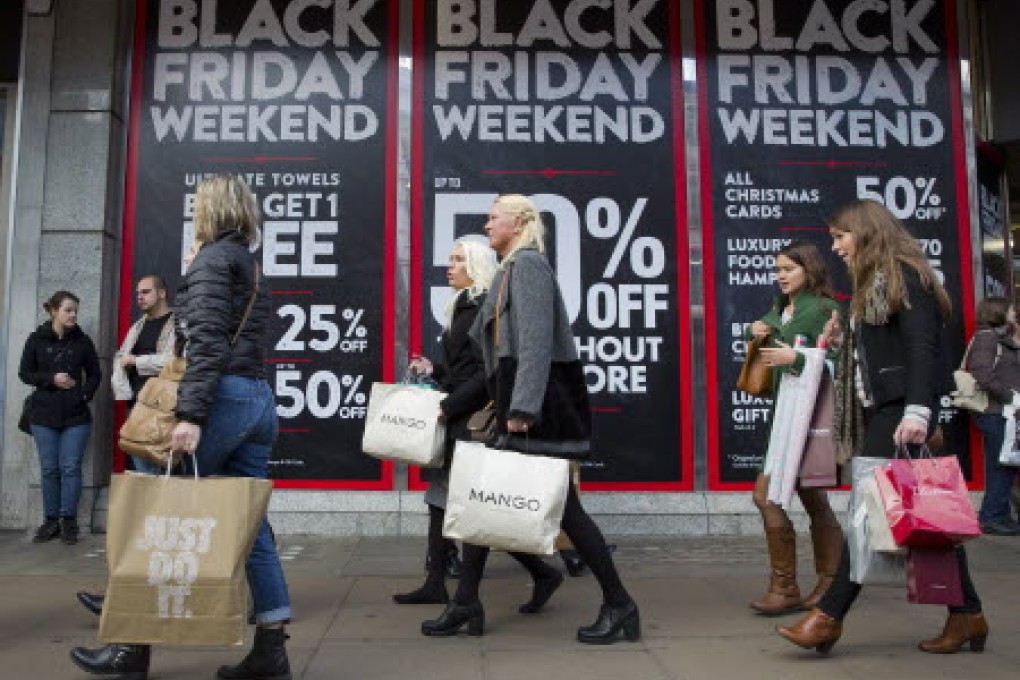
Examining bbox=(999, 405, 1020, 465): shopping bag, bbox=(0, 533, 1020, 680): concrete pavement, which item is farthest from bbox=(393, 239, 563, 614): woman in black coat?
bbox=(999, 405, 1020, 465): shopping bag

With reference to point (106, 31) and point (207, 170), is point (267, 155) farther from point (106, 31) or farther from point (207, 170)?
point (106, 31)

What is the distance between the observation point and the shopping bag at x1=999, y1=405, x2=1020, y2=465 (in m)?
6.95

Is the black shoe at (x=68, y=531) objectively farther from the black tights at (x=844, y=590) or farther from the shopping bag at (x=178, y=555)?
the black tights at (x=844, y=590)

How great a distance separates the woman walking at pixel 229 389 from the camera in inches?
128

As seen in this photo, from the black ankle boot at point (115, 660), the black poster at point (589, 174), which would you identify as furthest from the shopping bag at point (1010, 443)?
the black ankle boot at point (115, 660)

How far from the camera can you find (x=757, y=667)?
364 centimetres

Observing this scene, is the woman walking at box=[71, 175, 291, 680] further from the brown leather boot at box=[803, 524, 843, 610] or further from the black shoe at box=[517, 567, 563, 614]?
the brown leather boot at box=[803, 524, 843, 610]

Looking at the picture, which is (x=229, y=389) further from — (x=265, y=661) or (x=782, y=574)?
(x=782, y=574)

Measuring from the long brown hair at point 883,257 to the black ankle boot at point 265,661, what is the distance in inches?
104

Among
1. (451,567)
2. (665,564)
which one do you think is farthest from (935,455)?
(451,567)

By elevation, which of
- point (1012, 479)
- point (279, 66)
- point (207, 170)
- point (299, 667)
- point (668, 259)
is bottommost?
point (299, 667)

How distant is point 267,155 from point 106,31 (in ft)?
5.09

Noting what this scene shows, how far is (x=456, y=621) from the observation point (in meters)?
4.06

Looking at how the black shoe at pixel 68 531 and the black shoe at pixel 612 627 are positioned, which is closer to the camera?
the black shoe at pixel 612 627
